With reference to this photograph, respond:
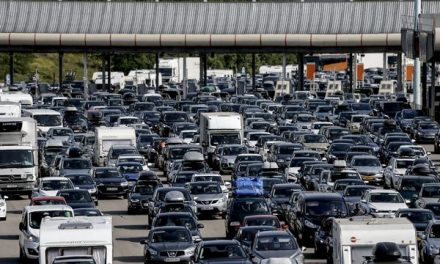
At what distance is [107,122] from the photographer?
9594 centimetres

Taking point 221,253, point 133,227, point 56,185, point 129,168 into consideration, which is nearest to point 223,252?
point 221,253

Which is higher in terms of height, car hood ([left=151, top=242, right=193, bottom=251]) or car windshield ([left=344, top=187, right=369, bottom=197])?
car windshield ([left=344, top=187, right=369, bottom=197])

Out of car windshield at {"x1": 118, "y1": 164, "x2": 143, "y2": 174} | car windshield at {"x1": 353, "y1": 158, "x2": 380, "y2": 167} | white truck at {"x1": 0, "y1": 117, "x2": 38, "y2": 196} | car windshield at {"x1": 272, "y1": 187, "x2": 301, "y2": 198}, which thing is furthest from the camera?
car windshield at {"x1": 118, "y1": 164, "x2": 143, "y2": 174}

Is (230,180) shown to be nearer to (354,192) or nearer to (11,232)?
(354,192)

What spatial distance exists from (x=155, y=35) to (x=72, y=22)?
24.7ft

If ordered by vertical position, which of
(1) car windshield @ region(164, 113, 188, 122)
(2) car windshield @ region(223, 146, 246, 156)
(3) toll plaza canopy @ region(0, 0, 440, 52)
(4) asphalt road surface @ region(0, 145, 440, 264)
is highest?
(3) toll plaza canopy @ region(0, 0, 440, 52)

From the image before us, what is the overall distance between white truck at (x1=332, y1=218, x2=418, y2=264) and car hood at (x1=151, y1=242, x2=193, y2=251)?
5.43 metres

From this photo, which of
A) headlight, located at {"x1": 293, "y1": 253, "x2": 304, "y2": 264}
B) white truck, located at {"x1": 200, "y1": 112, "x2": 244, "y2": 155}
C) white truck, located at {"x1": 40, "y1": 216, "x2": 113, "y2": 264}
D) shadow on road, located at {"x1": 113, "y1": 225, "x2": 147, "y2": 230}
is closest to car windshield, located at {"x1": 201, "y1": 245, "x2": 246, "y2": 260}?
headlight, located at {"x1": 293, "y1": 253, "x2": 304, "y2": 264}

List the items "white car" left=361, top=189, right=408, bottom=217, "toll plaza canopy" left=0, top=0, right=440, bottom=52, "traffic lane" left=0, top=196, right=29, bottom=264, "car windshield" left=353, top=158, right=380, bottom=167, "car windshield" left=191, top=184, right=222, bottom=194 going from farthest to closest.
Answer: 1. "toll plaza canopy" left=0, top=0, right=440, bottom=52
2. "car windshield" left=353, top=158, right=380, bottom=167
3. "car windshield" left=191, top=184, right=222, bottom=194
4. "white car" left=361, top=189, right=408, bottom=217
5. "traffic lane" left=0, top=196, right=29, bottom=264

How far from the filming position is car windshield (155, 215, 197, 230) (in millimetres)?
48688

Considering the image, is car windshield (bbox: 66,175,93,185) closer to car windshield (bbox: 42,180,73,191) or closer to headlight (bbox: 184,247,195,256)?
car windshield (bbox: 42,180,73,191)

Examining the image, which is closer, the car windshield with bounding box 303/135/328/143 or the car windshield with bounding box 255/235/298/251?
the car windshield with bounding box 255/235/298/251

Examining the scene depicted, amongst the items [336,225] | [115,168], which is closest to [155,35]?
[115,168]

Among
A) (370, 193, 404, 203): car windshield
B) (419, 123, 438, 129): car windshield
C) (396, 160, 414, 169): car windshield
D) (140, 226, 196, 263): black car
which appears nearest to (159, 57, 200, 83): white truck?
(419, 123, 438, 129): car windshield
